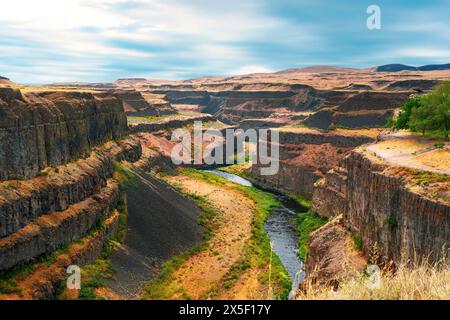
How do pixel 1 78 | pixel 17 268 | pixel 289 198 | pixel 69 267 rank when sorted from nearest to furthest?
pixel 17 268 → pixel 69 267 → pixel 289 198 → pixel 1 78

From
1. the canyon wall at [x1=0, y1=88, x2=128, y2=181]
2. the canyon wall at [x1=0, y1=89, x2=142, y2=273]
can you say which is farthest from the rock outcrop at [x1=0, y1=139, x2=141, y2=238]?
the canyon wall at [x1=0, y1=88, x2=128, y2=181]

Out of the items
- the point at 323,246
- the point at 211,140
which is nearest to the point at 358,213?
the point at 323,246

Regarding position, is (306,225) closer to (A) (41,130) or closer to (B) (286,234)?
(B) (286,234)

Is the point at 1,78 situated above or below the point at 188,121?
above

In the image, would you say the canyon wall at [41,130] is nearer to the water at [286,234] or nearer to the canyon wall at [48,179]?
the canyon wall at [48,179]

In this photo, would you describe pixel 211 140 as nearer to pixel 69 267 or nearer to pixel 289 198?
pixel 289 198

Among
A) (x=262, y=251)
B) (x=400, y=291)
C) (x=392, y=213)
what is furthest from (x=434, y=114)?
(x=400, y=291)
